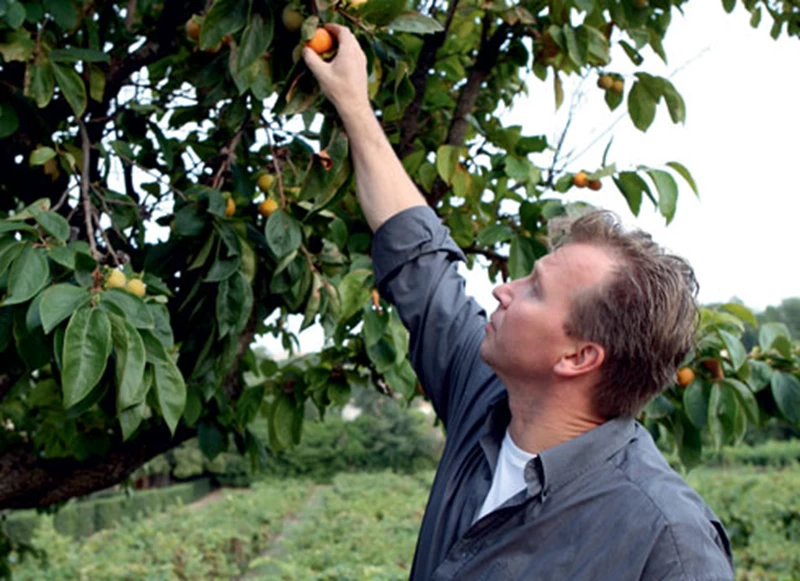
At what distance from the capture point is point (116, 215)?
223cm

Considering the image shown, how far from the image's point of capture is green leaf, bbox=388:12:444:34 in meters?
1.69

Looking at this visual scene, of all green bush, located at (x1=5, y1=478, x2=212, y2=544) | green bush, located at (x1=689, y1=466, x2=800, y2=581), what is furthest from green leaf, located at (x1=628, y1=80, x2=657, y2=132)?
green bush, located at (x1=5, y1=478, x2=212, y2=544)

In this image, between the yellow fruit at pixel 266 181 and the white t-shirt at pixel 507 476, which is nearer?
the white t-shirt at pixel 507 476

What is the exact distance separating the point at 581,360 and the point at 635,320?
0.11 meters

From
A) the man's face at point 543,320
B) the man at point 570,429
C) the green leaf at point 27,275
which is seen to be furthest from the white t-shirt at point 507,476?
the green leaf at point 27,275

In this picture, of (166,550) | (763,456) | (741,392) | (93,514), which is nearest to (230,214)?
(741,392)

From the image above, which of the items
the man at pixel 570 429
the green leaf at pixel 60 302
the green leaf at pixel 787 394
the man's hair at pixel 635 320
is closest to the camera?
A: the man at pixel 570 429

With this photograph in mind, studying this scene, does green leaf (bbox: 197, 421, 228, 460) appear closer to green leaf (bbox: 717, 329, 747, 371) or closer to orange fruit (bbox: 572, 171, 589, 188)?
orange fruit (bbox: 572, 171, 589, 188)

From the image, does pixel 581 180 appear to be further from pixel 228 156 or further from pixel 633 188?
pixel 228 156

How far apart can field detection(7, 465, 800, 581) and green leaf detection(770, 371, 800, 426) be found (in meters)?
3.67

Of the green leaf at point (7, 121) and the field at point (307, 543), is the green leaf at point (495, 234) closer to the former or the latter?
the green leaf at point (7, 121)

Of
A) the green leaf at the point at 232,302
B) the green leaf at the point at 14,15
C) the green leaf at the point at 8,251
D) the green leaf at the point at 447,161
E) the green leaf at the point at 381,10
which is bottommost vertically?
the green leaf at the point at 232,302

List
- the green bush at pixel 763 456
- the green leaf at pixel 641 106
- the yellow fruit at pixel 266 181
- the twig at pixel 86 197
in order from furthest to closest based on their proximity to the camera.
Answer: the green bush at pixel 763 456 → the green leaf at pixel 641 106 → the yellow fruit at pixel 266 181 → the twig at pixel 86 197

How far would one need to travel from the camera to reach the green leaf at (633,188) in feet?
7.58
